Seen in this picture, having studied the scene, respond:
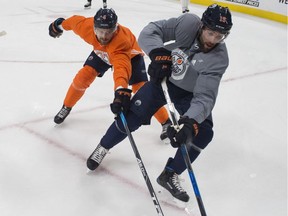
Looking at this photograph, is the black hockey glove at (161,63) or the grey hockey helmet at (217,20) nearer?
the grey hockey helmet at (217,20)

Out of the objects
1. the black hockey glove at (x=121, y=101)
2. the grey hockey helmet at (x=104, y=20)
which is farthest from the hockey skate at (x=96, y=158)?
the grey hockey helmet at (x=104, y=20)

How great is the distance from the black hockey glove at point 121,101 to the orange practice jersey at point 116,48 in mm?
67

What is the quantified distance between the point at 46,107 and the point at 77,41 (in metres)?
1.62

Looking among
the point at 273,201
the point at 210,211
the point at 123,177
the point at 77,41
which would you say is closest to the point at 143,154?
the point at 123,177

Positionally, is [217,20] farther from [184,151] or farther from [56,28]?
[56,28]

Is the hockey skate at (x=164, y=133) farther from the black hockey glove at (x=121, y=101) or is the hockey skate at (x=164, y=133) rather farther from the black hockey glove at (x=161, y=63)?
the black hockey glove at (x=161, y=63)

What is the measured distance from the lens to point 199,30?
150 centimetres

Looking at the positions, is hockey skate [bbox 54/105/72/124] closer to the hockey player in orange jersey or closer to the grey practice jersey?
the hockey player in orange jersey

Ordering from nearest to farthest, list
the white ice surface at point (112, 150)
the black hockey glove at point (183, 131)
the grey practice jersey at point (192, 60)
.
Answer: the black hockey glove at point (183, 131), the grey practice jersey at point (192, 60), the white ice surface at point (112, 150)

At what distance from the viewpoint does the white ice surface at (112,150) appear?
1515 mm

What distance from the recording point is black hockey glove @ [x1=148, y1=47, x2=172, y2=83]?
4.74 ft

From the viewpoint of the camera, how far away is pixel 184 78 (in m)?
1.53

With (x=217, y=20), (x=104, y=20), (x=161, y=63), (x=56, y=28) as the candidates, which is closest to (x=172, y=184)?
(x=161, y=63)

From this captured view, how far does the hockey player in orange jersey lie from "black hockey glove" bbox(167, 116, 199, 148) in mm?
335
